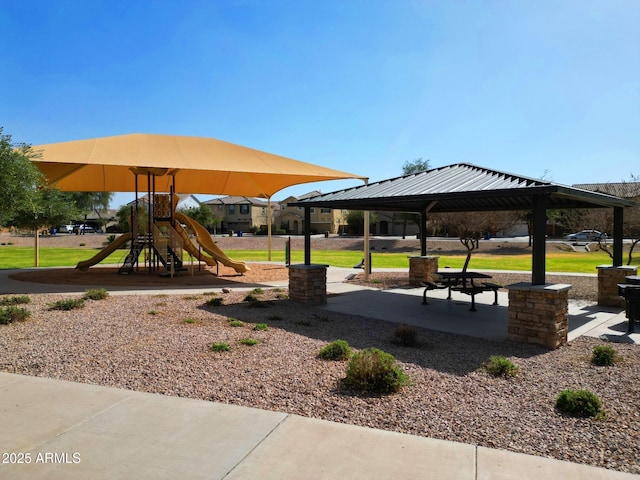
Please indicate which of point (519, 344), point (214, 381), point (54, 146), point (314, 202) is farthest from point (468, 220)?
point (214, 381)

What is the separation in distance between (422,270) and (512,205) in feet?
11.4

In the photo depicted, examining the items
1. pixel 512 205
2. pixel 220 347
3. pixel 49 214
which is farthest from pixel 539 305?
pixel 49 214

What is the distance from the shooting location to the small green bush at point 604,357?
6.29m

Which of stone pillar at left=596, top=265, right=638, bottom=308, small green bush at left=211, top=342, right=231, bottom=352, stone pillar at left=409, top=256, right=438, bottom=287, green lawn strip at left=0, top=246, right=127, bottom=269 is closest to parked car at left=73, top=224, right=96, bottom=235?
green lawn strip at left=0, top=246, right=127, bottom=269

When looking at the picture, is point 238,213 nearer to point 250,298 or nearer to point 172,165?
point 172,165

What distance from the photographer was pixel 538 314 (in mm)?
7355

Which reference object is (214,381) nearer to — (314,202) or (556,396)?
(556,396)

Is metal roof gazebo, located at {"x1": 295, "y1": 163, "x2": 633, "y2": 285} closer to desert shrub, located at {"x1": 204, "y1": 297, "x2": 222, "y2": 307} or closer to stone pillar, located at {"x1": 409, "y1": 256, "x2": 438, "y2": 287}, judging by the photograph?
stone pillar, located at {"x1": 409, "y1": 256, "x2": 438, "y2": 287}

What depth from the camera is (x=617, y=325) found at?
9.06 meters

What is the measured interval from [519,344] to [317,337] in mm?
3349

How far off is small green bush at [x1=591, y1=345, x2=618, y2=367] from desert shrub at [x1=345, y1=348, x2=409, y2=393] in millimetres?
3069

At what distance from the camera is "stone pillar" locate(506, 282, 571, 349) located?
7.23 meters

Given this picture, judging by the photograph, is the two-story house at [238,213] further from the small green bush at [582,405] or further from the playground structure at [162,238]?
the small green bush at [582,405]

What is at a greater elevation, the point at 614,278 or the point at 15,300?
the point at 614,278
